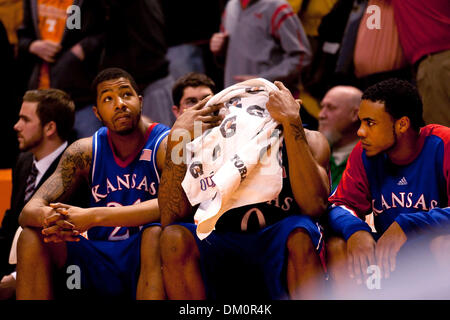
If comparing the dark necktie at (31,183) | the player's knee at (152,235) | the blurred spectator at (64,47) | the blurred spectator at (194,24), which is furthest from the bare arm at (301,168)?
the blurred spectator at (194,24)

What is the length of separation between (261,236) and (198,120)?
56cm

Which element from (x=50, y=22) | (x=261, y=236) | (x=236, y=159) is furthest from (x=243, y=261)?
(x=50, y=22)

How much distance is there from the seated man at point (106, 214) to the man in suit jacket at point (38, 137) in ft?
1.83

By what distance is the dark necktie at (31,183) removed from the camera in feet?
10.6

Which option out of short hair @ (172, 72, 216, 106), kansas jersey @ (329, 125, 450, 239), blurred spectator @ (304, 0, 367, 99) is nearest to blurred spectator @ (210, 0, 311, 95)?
blurred spectator @ (304, 0, 367, 99)

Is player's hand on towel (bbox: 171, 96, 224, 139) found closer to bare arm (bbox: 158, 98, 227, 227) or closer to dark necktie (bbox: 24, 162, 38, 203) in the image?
bare arm (bbox: 158, 98, 227, 227)

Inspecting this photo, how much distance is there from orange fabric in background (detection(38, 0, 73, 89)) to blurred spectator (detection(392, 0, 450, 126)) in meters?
2.27

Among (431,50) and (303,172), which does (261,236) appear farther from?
(431,50)

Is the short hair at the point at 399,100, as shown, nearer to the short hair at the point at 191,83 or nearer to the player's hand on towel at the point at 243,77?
the short hair at the point at 191,83

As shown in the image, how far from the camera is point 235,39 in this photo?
3869mm

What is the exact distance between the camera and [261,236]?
2.34 m
